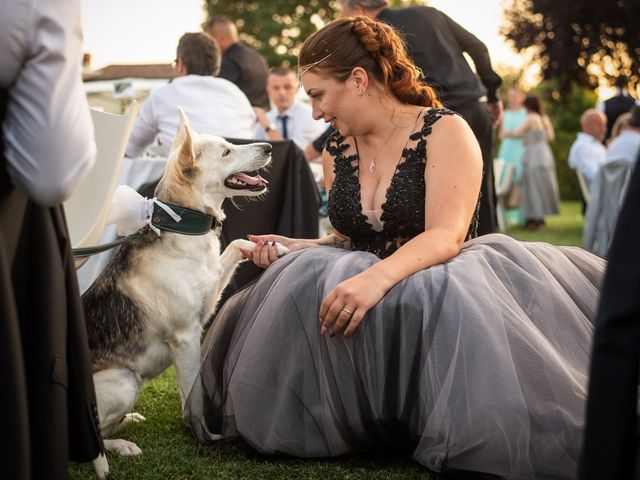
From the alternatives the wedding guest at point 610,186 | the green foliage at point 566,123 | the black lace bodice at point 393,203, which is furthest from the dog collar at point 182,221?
the green foliage at point 566,123

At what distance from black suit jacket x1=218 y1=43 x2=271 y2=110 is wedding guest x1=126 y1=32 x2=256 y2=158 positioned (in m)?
1.83

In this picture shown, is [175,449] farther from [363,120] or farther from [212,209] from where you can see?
[363,120]

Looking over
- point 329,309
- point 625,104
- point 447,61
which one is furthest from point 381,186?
point 625,104

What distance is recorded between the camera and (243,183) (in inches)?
173

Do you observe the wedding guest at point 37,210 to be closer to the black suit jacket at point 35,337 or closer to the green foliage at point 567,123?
the black suit jacket at point 35,337

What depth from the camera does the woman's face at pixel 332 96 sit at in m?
3.30

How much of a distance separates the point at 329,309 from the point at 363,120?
90cm

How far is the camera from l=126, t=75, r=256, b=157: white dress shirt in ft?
20.0

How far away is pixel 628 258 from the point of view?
4.57ft

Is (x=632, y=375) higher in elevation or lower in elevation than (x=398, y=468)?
higher

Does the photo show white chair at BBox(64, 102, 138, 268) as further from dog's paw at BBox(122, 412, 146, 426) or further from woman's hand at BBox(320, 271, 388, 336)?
woman's hand at BBox(320, 271, 388, 336)

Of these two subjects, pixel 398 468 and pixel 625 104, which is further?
pixel 625 104

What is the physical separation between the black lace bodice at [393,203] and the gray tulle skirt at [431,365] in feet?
0.63

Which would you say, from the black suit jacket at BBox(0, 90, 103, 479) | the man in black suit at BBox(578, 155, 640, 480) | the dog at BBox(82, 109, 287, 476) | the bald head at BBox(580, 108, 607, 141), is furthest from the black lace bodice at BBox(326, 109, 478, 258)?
the bald head at BBox(580, 108, 607, 141)
